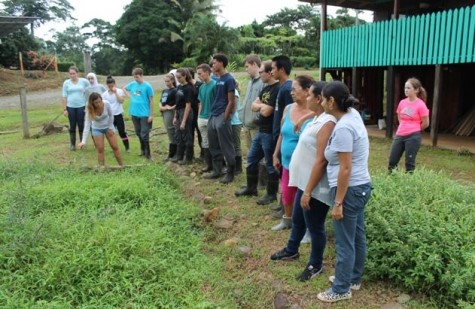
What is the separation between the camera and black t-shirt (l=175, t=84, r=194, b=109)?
703 centimetres

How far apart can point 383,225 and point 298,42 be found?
32529mm

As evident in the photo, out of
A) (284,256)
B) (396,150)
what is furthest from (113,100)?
(284,256)

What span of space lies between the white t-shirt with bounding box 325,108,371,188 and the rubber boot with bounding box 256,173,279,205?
245 centimetres

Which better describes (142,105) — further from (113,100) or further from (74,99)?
(74,99)

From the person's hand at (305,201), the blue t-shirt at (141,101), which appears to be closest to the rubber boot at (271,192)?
the person's hand at (305,201)

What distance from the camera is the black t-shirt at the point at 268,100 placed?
4.89m

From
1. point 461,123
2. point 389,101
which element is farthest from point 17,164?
point 461,123

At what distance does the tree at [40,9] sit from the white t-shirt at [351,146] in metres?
49.2

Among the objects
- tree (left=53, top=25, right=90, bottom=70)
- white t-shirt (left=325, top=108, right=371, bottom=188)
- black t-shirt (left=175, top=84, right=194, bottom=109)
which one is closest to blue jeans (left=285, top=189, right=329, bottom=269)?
white t-shirt (left=325, top=108, right=371, bottom=188)

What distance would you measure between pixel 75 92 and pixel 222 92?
3955 mm

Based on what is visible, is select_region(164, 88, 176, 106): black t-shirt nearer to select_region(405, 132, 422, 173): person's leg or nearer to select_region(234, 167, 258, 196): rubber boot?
select_region(234, 167, 258, 196): rubber boot

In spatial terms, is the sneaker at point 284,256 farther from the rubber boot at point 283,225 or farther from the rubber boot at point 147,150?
the rubber boot at point 147,150

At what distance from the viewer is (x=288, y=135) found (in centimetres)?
407

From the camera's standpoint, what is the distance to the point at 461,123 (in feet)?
37.6
